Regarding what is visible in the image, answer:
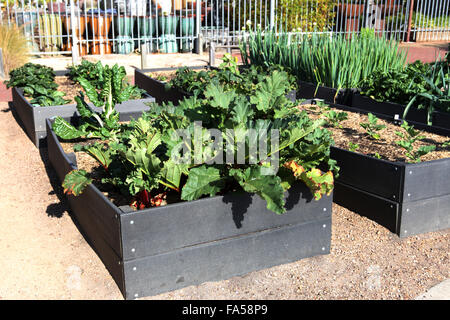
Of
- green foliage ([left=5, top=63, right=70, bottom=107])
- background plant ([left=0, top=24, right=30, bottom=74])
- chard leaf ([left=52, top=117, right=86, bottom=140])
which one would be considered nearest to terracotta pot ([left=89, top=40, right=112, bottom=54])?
background plant ([left=0, top=24, right=30, bottom=74])

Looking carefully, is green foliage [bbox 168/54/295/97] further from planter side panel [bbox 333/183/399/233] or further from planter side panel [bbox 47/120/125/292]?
planter side panel [bbox 47/120/125/292]

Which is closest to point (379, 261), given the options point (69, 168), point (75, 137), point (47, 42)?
point (69, 168)

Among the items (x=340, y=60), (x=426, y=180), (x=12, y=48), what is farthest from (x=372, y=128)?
(x=12, y=48)

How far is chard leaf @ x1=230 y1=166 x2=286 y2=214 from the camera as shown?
3.02 m

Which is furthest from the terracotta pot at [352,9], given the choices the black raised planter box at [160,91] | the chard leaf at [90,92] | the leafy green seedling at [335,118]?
the chard leaf at [90,92]

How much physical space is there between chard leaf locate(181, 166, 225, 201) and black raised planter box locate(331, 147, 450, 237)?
125cm

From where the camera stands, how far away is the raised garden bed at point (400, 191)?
3.77 metres

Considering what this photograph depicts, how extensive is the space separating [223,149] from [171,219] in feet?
1.88

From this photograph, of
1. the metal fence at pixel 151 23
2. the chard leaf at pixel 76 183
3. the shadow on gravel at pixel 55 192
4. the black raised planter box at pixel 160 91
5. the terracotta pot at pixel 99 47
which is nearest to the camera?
the chard leaf at pixel 76 183

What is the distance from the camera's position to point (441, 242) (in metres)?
3.84

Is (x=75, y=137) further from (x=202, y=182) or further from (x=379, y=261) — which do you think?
(x=379, y=261)

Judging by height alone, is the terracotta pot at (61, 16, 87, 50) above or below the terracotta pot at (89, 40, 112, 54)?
above

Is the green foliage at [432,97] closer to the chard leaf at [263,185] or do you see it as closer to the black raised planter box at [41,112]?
the chard leaf at [263,185]

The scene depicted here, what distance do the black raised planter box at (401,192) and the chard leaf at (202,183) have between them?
1.25 metres
